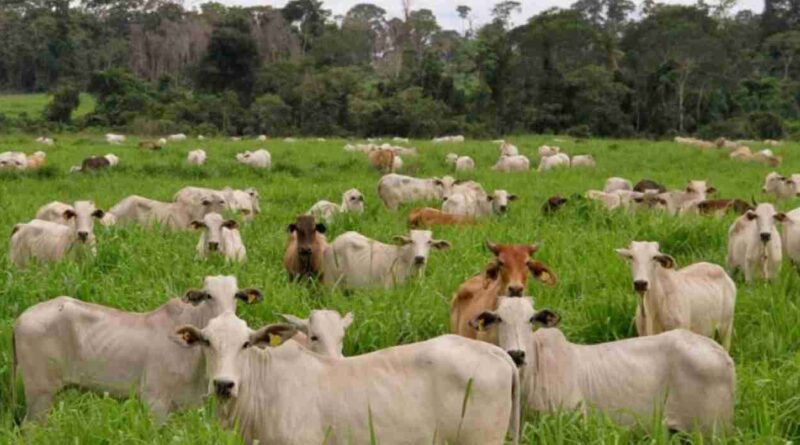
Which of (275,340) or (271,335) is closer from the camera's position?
(271,335)

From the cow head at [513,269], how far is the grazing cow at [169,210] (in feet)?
20.9

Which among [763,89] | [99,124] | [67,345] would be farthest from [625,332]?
[763,89]

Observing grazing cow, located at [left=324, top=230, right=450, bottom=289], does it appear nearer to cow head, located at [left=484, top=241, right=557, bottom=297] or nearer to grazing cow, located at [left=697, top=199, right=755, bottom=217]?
cow head, located at [left=484, top=241, right=557, bottom=297]

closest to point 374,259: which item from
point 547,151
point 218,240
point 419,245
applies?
point 419,245

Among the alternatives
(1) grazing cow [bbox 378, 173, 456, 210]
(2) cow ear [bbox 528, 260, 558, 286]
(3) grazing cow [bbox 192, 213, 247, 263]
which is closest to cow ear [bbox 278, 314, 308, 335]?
(2) cow ear [bbox 528, 260, 558, 286]

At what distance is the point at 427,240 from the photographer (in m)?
8.94

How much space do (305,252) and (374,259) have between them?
2.26 feet

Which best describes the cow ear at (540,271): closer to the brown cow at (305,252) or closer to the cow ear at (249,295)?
the cow ear at (249,295)

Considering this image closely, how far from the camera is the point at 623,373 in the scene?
5.44 meters

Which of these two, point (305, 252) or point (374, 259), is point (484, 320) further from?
point (305, 252)

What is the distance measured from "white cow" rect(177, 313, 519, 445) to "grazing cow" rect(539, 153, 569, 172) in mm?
18770

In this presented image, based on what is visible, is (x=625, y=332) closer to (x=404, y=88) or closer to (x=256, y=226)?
(x=256, y=226)

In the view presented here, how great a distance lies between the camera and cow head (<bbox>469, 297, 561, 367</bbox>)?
5.24m

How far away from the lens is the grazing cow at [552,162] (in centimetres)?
2332
